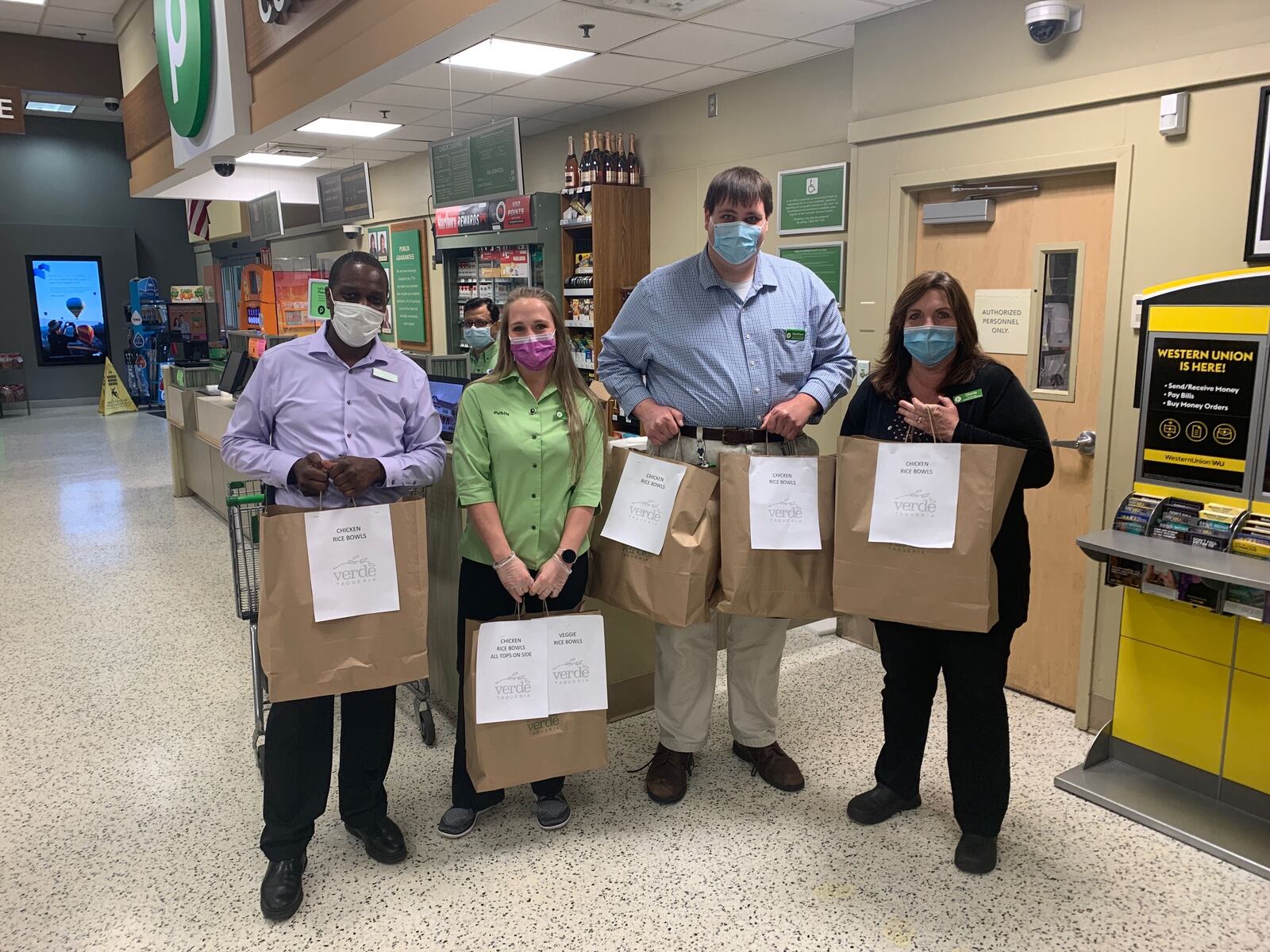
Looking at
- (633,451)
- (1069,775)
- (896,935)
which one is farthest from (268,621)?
(1069,775)

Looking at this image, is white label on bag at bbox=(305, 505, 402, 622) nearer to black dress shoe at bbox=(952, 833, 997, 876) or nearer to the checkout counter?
the checkout counter

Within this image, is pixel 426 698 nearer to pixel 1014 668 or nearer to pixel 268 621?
pixel 268 621

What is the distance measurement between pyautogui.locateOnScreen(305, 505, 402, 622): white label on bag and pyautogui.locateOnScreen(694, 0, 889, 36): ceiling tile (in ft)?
9.85

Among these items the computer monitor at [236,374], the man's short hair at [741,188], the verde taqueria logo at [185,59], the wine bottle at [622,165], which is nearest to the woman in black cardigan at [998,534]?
the man's short hair at [741,188]

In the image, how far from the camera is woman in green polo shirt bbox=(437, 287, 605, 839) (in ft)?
7.80

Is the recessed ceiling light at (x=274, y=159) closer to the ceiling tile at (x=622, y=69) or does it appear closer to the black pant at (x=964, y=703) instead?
the ceiling tile at (x=622, y=69)

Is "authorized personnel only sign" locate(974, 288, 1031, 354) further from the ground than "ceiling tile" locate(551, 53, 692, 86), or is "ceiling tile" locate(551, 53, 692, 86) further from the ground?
"ceiling tile" locate(551, 53, 692, 86)

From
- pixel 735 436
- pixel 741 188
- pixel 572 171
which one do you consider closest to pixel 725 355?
pixel 735 436

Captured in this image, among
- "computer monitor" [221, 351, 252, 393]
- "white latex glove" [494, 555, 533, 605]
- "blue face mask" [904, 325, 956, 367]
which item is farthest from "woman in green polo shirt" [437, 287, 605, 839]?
"computer monitor" [221, 351, 252, 393]

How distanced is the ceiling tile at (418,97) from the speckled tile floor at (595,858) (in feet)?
13.0

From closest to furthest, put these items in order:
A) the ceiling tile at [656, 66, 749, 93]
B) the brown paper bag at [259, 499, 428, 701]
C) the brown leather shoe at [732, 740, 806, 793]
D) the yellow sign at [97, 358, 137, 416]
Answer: the brown paper bag at [259, 499, 428, 701]
the brown leather shoe at [732, 740, 806, 793]
the ceiling tile at [656, 66, 749, 93]
the yellow sign at [97, 358, 137, 416]

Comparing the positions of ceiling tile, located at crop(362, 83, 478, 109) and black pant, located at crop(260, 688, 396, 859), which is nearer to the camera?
black pant, located at crop(260, 688, 396, 859)

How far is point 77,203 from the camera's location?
1317 cm

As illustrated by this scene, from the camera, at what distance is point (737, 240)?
2.47 metres
